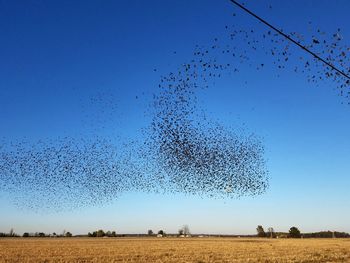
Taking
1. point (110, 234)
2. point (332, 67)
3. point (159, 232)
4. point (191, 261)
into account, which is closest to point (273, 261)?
point (191, 261)

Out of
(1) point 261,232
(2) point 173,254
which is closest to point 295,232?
(1) point 261,232

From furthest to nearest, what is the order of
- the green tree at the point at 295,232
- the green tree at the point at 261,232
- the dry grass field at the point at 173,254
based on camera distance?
the green tree at the point at 261,232, the green tree at the point at 295,232, the dry grass field at the point at 173,254

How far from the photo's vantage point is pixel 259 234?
588 ft

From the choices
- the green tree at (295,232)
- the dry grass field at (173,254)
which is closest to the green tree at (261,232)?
the green tree at (295,232)

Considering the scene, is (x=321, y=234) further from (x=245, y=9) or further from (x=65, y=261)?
(x=245, y=9)

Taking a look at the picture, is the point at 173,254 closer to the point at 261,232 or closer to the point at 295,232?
the point at 295,232

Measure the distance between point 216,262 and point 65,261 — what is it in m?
11.7

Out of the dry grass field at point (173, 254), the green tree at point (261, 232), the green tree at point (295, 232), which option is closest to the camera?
the dry grass field at point (173, 254)

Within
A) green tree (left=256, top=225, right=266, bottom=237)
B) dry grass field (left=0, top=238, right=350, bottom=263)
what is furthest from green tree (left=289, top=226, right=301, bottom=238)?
dry grass field (left=0, top=238, right=350, bottom=263)

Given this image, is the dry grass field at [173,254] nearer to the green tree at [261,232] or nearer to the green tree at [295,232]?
the green tree at [295,232]

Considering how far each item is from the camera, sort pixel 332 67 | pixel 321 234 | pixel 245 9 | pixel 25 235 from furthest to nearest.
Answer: pixel 321 234
pixel 25 235
pixel 332 67
pixel 245 9

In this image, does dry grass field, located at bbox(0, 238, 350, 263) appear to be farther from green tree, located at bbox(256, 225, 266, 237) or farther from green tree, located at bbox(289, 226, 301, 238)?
green tree, located at bbox(256, 225, 266, 237)

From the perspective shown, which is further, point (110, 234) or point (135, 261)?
point (110, 234)

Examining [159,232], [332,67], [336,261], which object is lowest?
[336,261]
